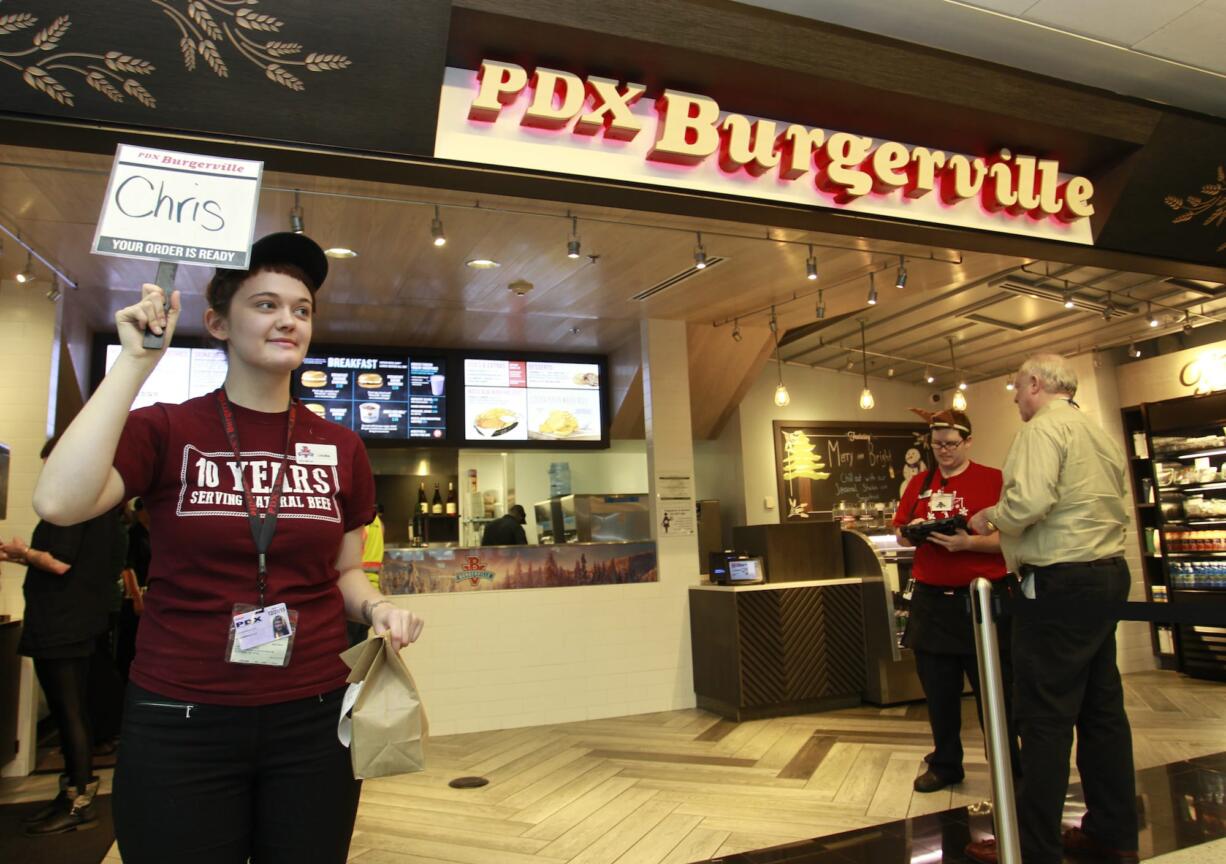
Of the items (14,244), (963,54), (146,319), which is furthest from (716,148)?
(14,244)

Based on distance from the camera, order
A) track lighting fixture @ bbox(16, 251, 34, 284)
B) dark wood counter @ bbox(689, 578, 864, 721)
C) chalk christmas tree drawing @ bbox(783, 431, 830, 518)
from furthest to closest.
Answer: chalk christmas tree drawing @ bbox(783, 431, 830, 518) → dark wood counter @ bbox(689, 578, 864, 721) → track lighting fixture @ bbox(16, 251, 34, 284)

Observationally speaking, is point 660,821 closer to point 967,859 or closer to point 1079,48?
point 967,859

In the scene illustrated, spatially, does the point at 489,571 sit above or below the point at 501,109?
below

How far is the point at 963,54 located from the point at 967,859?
134 inches

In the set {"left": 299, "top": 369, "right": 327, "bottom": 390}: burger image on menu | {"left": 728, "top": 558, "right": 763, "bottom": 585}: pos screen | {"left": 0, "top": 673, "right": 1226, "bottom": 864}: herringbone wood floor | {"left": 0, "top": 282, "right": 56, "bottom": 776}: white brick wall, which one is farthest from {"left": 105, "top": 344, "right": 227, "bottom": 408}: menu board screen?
{"left": 728, "top": 558, "right": 763, "bottom": 585}: pos screen

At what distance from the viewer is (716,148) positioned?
11.9ft

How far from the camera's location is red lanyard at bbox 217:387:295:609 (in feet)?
4.14

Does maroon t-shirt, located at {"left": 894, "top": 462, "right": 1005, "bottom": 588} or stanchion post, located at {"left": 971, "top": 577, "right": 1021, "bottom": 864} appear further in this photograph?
maroon t-shirt, located at {"left": 894, "top": 462, "right": 1005, "bottom": 588}

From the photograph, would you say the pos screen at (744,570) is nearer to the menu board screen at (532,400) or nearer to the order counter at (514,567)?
the order counter at (514,567)

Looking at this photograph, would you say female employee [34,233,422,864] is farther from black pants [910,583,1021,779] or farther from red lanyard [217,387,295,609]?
black pants [910,583,1021,779]

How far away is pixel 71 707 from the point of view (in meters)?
3.60

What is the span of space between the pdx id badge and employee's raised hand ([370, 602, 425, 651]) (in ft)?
0.44

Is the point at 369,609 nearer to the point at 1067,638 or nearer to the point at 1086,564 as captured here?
the point at 1067,638

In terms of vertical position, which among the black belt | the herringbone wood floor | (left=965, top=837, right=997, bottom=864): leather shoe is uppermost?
the black belt
